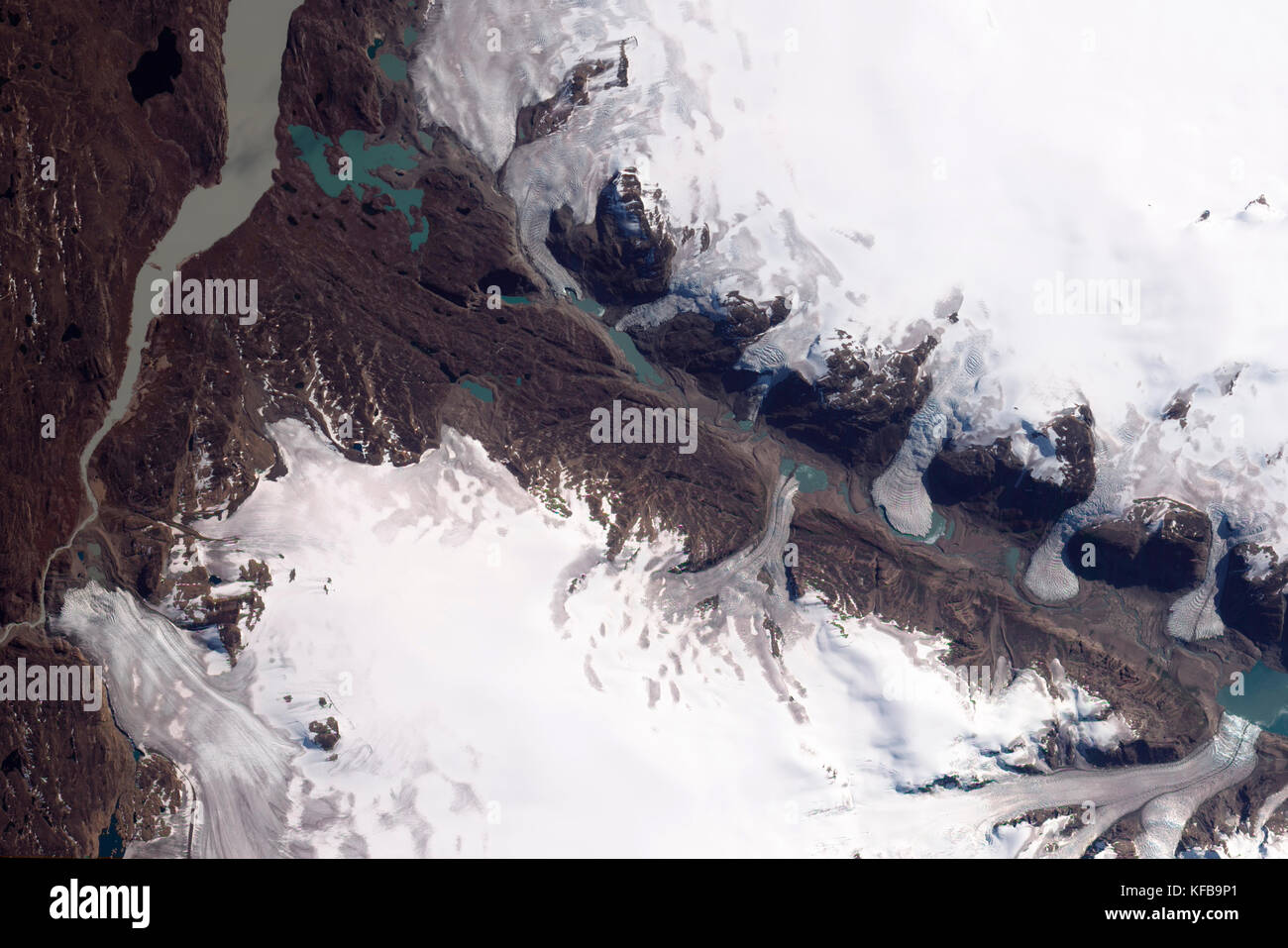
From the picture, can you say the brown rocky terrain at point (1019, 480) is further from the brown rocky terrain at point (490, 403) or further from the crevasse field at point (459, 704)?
the crevasse field at point (459, 704)

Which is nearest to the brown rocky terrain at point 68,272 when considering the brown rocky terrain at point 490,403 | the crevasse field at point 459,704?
the brown rocky terrain at point 490,403

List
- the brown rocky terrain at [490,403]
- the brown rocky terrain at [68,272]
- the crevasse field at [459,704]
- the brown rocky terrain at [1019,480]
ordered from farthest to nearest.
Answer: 1. the brown rocky terrain at [1019,480]
2. the brown rocky terrain at [490,403]
3. the crevasse field at [459,704]
4. the brown rocky terrain at [68,272]

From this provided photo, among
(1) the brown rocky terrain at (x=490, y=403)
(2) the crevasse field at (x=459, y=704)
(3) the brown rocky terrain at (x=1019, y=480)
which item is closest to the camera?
(2) the crevasse field at (x=459, y=704)

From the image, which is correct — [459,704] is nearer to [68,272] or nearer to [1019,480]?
[68,272]

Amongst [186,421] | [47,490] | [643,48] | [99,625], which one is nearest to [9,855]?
[99,625]

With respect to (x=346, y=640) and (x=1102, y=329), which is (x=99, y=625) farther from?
(x=1102, y=329)

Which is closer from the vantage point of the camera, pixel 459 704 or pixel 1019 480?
pixel 459 704


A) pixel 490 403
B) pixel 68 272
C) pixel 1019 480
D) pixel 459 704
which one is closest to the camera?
pixel 68 272

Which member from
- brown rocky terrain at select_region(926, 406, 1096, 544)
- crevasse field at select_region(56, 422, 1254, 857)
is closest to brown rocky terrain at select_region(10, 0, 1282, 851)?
brown rocky terrain at select_region(926, 406, 1096, 544)

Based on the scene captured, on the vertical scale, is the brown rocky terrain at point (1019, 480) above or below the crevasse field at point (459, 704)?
above

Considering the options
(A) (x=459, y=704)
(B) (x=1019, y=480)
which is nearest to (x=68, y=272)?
(A) (x=459, y=704)

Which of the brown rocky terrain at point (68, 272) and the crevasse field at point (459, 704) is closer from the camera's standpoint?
the brown rocky terrain at point (68, 272)
